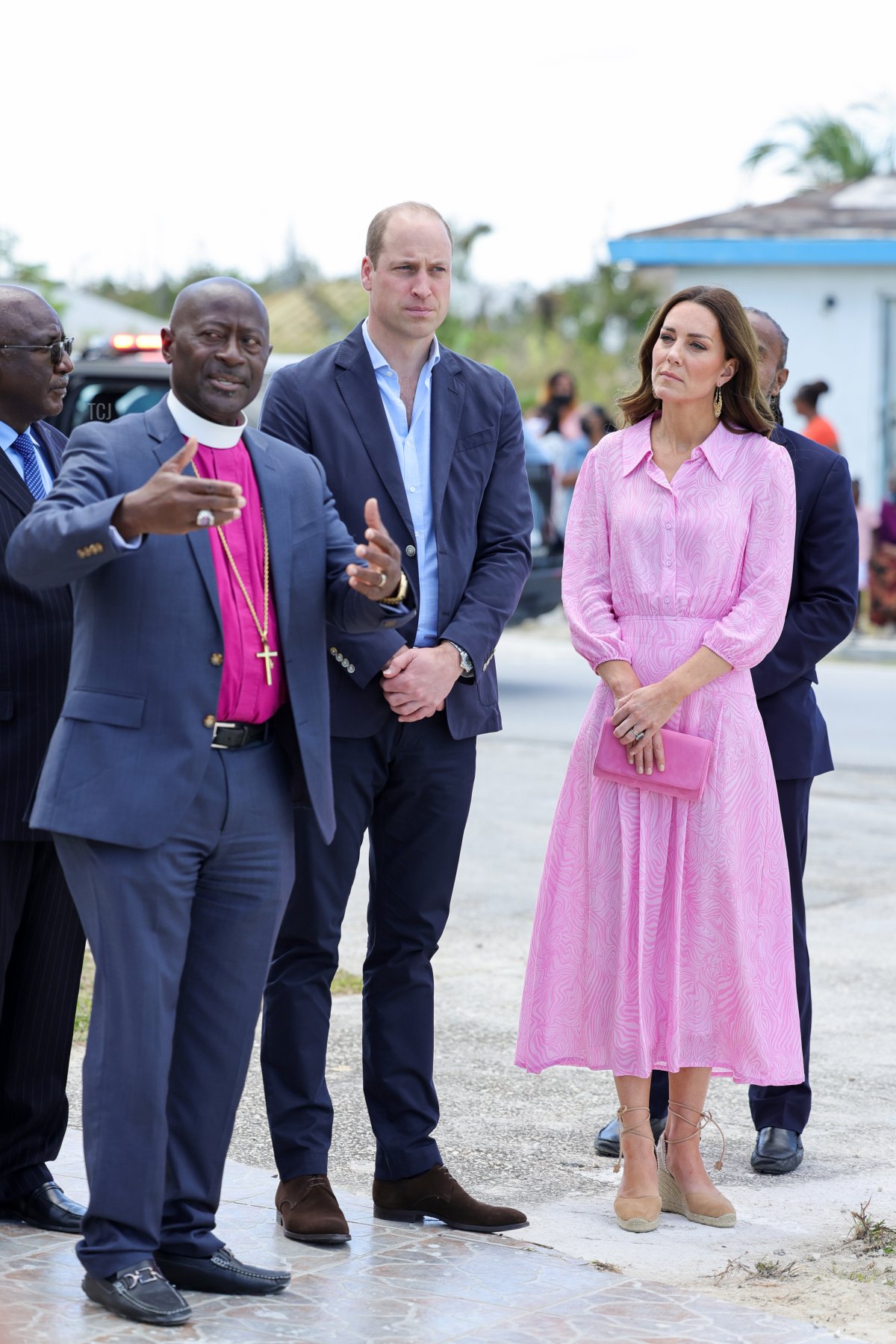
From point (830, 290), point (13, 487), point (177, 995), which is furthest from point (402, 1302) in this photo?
point (830, 290)

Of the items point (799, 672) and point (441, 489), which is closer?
point (441, 489)

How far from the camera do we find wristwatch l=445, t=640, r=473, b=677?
4.31 metres

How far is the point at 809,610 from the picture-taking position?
4.99 meters

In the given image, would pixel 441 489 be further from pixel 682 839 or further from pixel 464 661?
pixel 682 839

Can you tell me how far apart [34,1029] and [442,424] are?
171cm

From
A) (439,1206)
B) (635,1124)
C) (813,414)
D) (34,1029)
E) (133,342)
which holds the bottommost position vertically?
(439,1206)

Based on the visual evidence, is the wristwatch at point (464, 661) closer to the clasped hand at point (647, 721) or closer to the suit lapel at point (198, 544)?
the clasped hand at point (647, 721)

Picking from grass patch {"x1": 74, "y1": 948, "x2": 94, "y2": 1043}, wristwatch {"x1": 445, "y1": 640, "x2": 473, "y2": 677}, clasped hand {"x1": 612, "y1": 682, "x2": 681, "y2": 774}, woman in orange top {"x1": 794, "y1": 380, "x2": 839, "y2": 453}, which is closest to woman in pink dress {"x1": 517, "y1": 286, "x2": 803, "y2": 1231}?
clasped hand {"x1": 612, "y1": 682, "x2": 681, "y2": 774}

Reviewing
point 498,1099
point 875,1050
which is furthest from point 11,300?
point 875,1050

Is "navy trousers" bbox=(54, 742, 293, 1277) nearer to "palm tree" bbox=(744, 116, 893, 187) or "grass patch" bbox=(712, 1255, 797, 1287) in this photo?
"grass patch" bbox=(712, 1255, 797, 1287)

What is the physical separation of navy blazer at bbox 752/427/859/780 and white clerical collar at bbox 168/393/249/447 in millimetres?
1753

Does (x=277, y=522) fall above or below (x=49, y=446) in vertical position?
below

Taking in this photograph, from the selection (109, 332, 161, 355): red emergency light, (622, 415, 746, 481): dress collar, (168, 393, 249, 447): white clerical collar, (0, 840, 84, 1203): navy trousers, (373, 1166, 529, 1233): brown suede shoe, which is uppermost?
(109, 332, 161, 355): red emergency light

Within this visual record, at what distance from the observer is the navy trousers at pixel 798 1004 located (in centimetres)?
498
